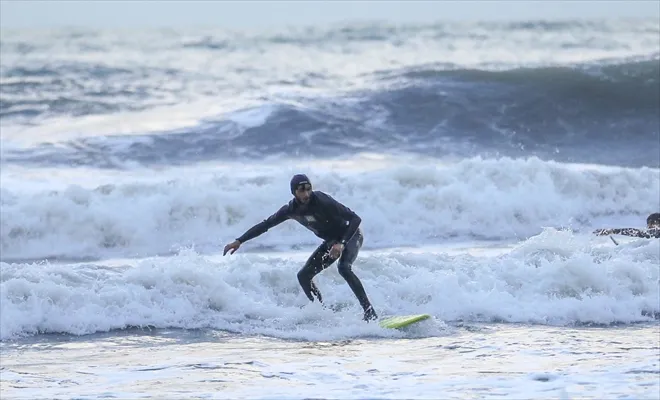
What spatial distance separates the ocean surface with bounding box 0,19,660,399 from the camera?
8.75 meters

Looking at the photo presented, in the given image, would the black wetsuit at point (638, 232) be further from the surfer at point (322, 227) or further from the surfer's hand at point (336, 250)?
the surfer's hand at point (336, 250)

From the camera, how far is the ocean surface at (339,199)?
8.75m

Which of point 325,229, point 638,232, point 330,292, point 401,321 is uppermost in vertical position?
point 325,229

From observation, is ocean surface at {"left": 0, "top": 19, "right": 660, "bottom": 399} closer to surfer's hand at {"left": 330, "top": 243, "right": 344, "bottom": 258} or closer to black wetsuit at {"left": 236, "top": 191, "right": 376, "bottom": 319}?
black wetsuit at {"left": 236, "top": 191, "right": 376, "bottom": 319}

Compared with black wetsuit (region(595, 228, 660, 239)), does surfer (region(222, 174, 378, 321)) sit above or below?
above

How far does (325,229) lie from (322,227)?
0.04 meters

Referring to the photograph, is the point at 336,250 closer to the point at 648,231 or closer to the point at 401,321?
the point at 401,321

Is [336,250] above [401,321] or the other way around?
above

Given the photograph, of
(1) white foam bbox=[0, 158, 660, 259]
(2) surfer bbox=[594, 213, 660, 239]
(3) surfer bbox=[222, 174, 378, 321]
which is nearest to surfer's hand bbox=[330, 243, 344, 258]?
(3) surfer bbox=[222, 174, 378, 321]

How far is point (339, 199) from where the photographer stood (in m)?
18.2

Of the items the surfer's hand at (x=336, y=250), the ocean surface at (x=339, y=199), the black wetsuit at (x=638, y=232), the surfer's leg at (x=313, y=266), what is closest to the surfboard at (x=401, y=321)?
the ocean surface at (x=339, y=199)

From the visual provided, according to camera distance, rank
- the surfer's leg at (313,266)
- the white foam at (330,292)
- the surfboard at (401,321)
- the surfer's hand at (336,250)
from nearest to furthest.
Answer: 1. the surfer's hand at (336,250)
2. the surfboard at (401,321)
3. the surfer's leg at (313,266)
4. the white foam at (330,292)

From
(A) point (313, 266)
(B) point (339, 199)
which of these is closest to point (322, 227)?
(A) point (313, 266)

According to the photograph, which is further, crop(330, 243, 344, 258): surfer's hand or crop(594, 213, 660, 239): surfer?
crop(594, 213, 660, 239): surfer
